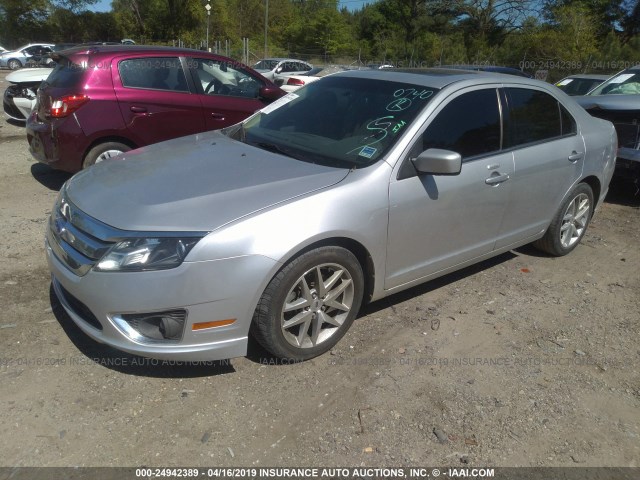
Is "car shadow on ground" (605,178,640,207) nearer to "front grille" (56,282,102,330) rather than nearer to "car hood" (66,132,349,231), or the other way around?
"car hood" (66,132,349,231)

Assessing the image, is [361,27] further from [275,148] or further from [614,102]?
[275,148]

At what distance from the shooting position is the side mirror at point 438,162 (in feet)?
10.6

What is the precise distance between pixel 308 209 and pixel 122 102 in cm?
385

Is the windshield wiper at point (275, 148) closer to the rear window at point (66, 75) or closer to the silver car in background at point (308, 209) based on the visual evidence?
the silver car in background at point (308, 209)

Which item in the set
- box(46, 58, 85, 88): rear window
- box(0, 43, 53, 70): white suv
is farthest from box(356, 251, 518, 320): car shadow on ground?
box(0, 43, 53, 70): white suv

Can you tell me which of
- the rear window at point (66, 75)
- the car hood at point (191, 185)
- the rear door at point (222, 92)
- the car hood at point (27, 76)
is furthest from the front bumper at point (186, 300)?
the car hood at point (27, 76)

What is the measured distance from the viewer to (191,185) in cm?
305

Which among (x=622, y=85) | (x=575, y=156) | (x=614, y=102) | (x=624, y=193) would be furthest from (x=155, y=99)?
(x=622, y=85)

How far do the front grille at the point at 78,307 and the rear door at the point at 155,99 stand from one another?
3.29 metres

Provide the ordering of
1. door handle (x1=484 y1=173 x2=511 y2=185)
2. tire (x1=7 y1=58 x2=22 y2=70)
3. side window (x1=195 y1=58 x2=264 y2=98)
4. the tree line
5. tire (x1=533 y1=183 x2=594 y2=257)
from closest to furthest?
door handle (x1=484 y1=173 x2=511 y2=185), tire (x1=533 y1=183 x2=594 y2=257), side window (x1=195 y1=58 x2=264 y2=98), tire (x1=7 y1=58 x2=22 y2=70), the tree line

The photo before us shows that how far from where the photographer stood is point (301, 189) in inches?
118

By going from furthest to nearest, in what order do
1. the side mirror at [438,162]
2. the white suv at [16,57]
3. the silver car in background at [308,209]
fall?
1. the white suv at [16,57]
2. the side mirror at [438,162]
3. the silver car in background at [308,209]

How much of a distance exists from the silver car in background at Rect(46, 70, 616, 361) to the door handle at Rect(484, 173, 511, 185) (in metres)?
0.01

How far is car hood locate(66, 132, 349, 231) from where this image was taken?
2.77m
